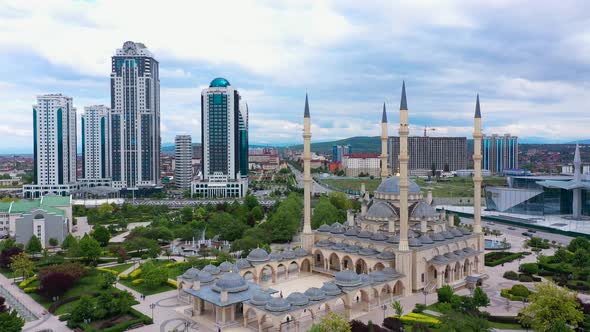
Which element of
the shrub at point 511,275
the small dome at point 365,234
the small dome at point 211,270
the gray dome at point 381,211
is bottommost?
the shrub at point 511,275

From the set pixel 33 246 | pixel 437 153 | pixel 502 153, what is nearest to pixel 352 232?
pixel 33 246

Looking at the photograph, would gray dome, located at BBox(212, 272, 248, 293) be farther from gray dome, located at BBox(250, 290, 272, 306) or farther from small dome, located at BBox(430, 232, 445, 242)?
small dome, located at BBox(430, 232, 445, 242)

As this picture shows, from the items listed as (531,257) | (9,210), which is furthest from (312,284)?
(9,210)

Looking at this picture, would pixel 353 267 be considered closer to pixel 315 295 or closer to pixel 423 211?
pixel 423 211

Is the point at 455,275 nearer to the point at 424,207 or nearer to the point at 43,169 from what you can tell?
the point at 424,207

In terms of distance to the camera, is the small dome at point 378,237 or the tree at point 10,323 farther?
the small dome at point 378,237

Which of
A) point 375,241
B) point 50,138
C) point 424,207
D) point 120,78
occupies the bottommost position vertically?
point 375,241

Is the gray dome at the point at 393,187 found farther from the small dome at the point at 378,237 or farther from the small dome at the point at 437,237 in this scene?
the small dome at the point at 437,237

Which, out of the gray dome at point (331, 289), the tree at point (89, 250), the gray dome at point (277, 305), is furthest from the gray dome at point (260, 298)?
the tree at point (89, 250)
